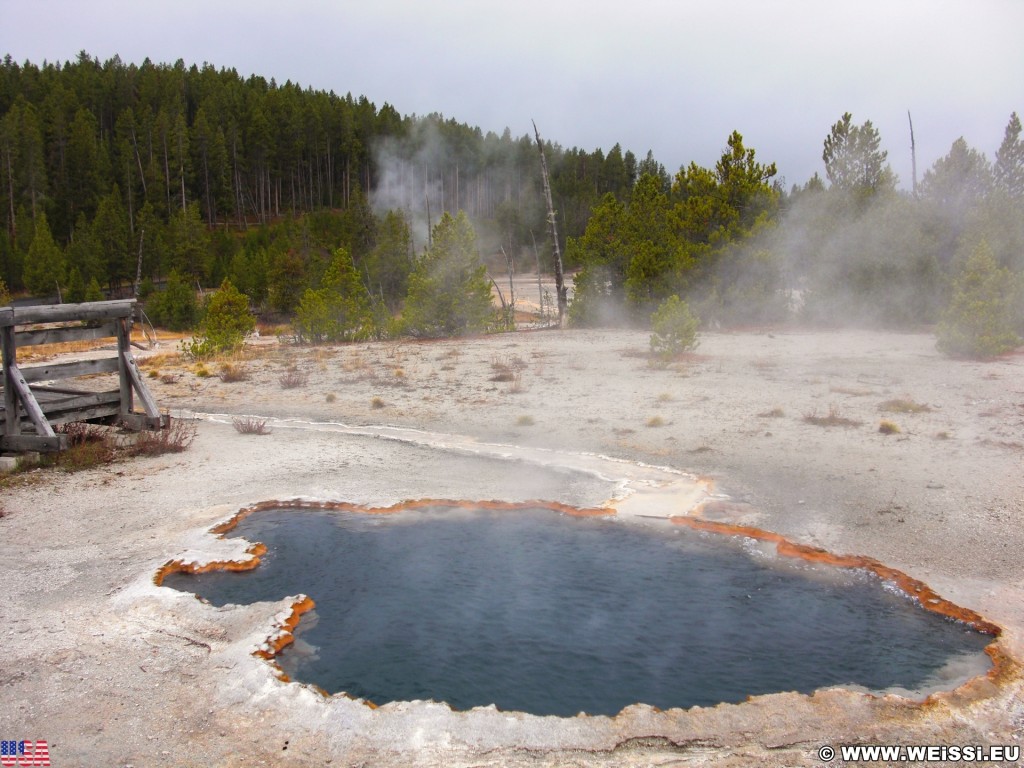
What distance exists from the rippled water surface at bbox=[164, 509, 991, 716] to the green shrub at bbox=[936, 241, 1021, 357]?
1237cm

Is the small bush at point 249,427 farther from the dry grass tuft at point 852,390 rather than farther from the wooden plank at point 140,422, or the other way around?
the dry grass tuft at point 852,390

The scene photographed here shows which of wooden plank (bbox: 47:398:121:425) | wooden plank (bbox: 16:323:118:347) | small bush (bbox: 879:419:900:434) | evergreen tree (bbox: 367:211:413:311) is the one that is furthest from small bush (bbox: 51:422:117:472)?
evergreen tree (bbox: 367:211:413:311)

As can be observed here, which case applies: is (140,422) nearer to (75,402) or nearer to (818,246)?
(75,402)

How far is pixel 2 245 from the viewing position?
54281 millimetres

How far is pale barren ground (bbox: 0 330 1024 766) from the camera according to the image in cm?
474

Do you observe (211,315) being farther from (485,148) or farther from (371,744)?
(485,148)

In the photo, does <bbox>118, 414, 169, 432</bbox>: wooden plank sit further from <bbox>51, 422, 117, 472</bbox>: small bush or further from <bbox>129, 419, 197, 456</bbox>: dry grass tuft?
<bbox>51, 422, 117, 472</bbox>: small bush

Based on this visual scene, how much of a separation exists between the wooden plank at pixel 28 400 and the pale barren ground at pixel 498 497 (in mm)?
698

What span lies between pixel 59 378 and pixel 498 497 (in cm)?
619

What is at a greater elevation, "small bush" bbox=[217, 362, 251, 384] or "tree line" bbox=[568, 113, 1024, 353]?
"tree line" bbox=[568, 113, 1024, 353]

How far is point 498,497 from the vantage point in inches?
371

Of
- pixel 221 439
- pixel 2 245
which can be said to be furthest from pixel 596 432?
pixel 2 245

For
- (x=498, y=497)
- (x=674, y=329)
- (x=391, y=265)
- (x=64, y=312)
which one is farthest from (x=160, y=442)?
(x=391, y=265)

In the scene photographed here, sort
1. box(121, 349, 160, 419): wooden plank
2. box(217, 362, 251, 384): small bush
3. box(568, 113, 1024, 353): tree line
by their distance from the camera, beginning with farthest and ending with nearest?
box(568, 113, 1024, 353): tree line, box(217, 362, 251, 384): small bush, box(121, 349, 160, 419): wooden plank
